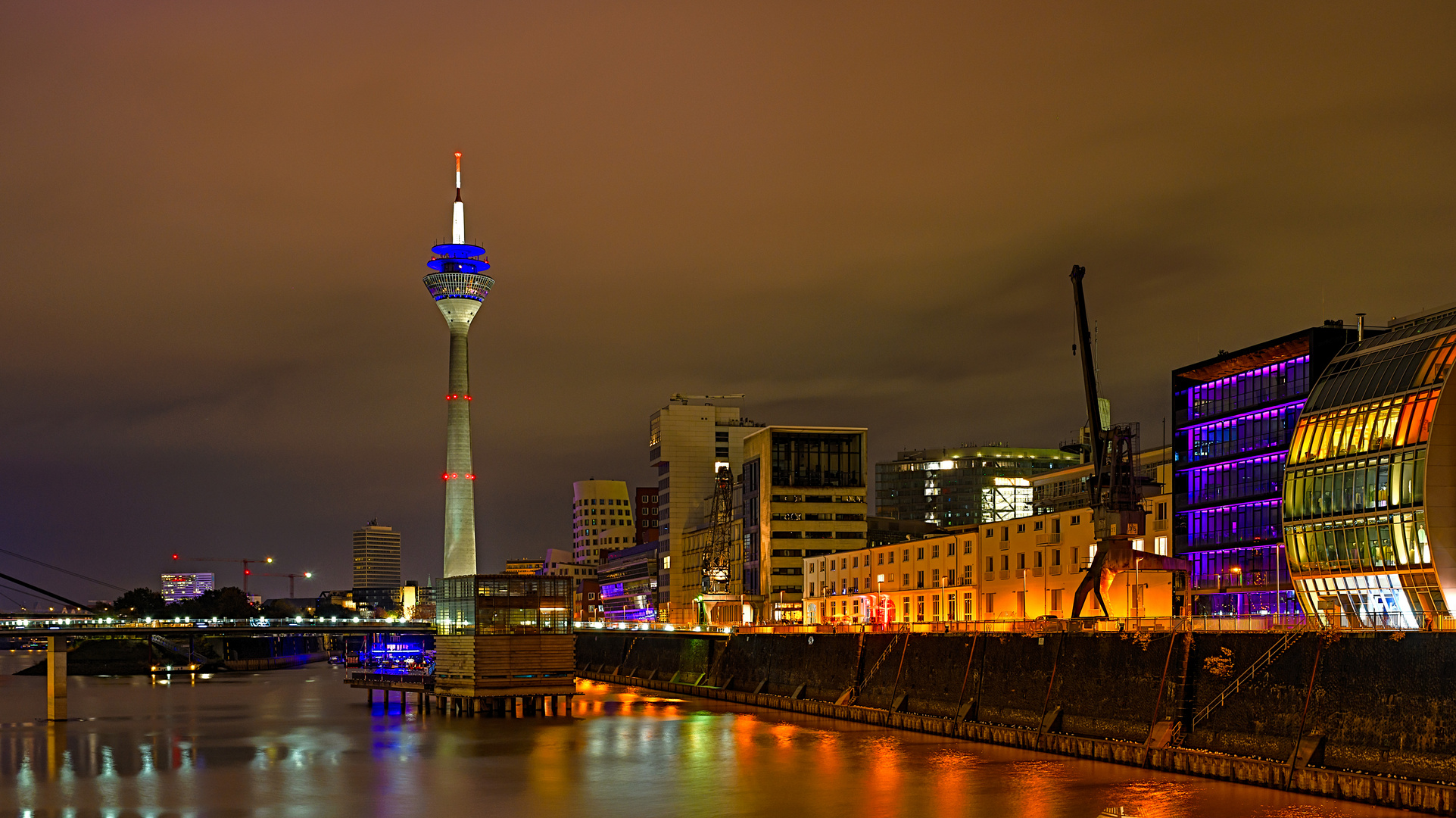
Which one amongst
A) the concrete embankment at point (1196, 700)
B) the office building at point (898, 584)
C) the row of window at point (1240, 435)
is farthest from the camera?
the office building at point (898, 584)

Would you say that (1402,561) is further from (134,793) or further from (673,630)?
(673,630)

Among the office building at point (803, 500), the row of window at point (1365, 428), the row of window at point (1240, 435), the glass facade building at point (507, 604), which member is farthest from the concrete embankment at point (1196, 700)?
the office building at point (803, 500)

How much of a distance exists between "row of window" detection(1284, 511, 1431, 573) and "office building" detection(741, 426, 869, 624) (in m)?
95.7

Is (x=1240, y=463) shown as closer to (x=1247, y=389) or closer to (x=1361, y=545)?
(x=1247, y=389)

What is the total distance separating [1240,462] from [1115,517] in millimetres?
13244

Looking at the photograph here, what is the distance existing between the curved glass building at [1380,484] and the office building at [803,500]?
3735 inches

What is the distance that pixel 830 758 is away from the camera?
2874 inches

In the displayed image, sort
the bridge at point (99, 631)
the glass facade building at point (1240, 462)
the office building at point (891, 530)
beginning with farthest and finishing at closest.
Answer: the office building at point (891, 530)
the bridge at point (99, 631)
the glass facade building at point (1240, 462)

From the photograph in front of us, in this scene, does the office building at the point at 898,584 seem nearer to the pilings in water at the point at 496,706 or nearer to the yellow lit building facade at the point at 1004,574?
the yellow lit building facade at the point at 1004,574

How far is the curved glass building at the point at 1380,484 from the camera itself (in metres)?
68.8

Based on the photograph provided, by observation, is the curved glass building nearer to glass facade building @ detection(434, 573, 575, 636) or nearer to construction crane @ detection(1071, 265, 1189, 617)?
construction crane @ detection(1071, 265, 1189, 617)

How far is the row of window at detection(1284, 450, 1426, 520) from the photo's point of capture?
229 ft

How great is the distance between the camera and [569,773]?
71.1 meters

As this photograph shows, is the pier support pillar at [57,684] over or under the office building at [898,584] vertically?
under
